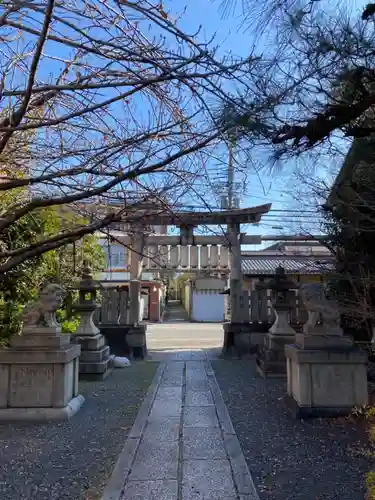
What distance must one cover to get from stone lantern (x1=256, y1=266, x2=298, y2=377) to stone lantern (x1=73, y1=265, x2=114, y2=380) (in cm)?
331

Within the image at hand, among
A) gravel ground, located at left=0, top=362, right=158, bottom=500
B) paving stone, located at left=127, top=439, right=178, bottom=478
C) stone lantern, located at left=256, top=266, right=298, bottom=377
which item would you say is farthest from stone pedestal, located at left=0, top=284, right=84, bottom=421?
stone lantern, located at left=256, top=266, right=298, bottom=377

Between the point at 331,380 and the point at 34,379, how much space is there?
12.3 feet

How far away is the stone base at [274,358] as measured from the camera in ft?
27.6

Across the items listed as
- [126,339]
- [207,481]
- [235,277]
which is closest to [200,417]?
[207,481]

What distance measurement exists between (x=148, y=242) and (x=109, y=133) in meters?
9.92

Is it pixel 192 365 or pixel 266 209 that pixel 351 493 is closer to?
pixel 192 365

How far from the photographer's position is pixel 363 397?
5250 millimetres

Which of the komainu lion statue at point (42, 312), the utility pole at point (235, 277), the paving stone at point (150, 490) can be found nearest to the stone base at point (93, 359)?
the komainu lion statue at point (42, 312)

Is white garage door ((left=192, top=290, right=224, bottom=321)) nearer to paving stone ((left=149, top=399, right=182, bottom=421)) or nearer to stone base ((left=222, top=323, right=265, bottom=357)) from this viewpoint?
stone base ((left=222, top=323, right=265, bottom=357))

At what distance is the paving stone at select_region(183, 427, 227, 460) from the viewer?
4.01m

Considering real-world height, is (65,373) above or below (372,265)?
below

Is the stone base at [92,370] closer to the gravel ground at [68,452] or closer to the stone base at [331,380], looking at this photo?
the gravel ground at [68,452]

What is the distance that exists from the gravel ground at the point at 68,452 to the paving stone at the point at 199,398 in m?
0.77

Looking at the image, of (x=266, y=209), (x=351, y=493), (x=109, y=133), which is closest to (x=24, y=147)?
(x=109, y=133)
